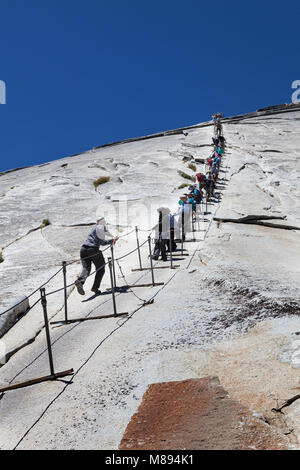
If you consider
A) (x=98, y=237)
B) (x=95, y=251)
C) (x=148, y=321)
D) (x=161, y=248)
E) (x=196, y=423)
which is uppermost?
(x=98, y=237)

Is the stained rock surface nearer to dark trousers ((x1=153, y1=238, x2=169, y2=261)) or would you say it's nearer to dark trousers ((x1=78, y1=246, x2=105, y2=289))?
dark trousers ((x1=78, y1=246, x2=105, y2=289))

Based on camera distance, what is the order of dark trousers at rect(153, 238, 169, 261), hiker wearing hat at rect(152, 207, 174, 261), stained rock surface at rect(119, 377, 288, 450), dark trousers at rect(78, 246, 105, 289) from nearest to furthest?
stained rock surface at rect(119, 377, 288, 450) < dark trousers at rect(78, 246, 105, 289) < dark trousers at rect(153, 238, 169, 261) < hiker wearing hat at rect(152, 207, 174, 261)

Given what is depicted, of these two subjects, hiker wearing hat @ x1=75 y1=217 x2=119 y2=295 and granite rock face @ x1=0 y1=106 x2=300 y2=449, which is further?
hiker wearing hat @ x1=75 y1=217 x2=119 y2=295

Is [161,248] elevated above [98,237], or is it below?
below

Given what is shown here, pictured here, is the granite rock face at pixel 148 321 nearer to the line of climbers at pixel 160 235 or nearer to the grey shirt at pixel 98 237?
the line of climbers at pixel 160 235

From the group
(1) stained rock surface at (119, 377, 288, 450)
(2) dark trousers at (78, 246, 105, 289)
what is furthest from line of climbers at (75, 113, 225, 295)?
(1) stained rock surface at (119, 377, 288, 450)

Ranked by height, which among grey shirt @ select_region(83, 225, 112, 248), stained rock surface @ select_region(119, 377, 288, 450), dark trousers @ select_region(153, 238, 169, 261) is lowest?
stained rock surface @ select_region(119, 377, 288, 450)

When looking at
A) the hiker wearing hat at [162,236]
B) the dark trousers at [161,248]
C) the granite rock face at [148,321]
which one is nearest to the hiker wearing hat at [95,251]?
the granite rock face at [148,321]

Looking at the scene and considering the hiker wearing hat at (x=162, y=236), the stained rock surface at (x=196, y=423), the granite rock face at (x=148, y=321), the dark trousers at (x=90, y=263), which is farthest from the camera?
the hiker wearing hat at (x=162, y=236)

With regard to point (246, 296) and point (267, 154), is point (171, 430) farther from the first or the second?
point (267, 154)

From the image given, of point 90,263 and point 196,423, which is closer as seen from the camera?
point 196,423

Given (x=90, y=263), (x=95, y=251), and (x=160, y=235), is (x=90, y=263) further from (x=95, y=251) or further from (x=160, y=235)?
(x=160, y=235)

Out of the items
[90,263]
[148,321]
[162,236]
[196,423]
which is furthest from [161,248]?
[196,423]

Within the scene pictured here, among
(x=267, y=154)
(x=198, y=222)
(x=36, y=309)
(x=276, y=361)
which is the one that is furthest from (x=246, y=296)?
(x=267, y=154)
